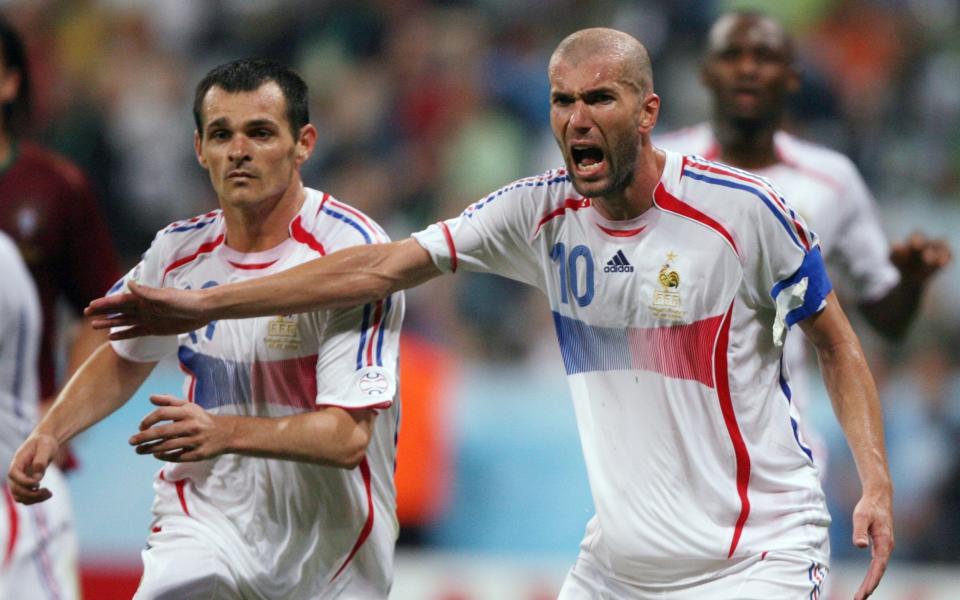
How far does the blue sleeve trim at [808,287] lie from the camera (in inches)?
168

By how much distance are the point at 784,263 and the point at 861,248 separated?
86.9 inches

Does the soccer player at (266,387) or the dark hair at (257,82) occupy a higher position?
the dark hair at (257,82)

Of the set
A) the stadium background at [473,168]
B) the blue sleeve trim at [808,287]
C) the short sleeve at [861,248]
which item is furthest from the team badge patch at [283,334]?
the stadium background at [473,168]

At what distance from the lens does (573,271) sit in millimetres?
4531

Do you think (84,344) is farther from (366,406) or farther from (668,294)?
(668,294)

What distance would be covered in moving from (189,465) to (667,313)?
5.17ft

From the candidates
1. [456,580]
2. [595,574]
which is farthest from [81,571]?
[595,574]

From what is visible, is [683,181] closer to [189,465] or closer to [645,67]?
[645,67]

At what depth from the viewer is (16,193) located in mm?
6078

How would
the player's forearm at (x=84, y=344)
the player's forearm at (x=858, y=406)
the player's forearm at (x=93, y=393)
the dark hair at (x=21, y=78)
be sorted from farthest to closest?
1. the dark hair at (x=21, y=78)
2. the player's forearm at (x=84, y=344)
3. the player's forearm at (x=93, y=393)
4. the player's forearm at (x=858, y=406)

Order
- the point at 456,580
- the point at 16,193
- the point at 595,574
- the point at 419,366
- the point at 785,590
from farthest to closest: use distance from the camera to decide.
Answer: the point at 419,366
the point at 456,580
the point at 16,193
the point at 595,574
the point at 785,590

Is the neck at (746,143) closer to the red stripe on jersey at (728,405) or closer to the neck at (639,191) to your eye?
the neck at (639,191)

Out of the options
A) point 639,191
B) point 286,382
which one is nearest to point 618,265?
point 639,191

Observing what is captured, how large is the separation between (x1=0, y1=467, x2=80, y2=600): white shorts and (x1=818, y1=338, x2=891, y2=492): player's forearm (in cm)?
273
